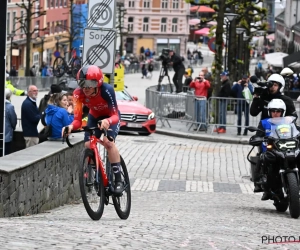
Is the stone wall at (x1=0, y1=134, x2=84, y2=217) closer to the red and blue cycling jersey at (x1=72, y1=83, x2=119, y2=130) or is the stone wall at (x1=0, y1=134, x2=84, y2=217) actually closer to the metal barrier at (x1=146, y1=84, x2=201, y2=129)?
the red and blue cycling jersey at (x1=72, y1=83, x2=119, y2=130)

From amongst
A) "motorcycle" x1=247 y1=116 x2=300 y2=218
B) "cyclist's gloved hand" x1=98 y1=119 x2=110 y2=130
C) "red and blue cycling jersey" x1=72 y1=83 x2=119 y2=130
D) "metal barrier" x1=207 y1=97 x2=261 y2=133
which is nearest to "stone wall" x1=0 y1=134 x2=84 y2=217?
"red and blue cycling jersey" x1=72 y1=83 x2=119 y2=130

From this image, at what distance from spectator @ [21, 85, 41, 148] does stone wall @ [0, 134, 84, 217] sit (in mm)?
2478

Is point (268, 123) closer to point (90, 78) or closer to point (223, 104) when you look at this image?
point (90, 78)

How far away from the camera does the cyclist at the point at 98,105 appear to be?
11008 millimetres

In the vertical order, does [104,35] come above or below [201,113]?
above

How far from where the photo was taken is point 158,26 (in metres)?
146

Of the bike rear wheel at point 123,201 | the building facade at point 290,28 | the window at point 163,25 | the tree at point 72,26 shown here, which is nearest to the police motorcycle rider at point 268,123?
the bike rear wheel at point 123,201

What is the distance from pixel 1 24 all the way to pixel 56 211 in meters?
2.97

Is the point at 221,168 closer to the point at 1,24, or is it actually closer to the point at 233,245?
the point at 1,24

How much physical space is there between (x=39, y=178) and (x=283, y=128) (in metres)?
2.95

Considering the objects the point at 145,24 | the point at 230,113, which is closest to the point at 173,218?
the point at 230,113

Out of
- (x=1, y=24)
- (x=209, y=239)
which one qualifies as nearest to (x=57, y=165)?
(x=1, y=24)

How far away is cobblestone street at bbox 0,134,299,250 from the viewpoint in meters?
8.70

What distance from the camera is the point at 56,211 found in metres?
12.9
